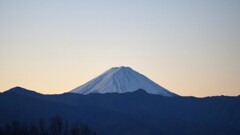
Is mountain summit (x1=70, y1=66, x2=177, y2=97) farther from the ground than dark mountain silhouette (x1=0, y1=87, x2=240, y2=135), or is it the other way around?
mountain summit (x1=70, y1=66, x2=177, y2=97)

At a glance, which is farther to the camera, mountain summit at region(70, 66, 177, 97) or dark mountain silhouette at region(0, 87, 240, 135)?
mountain summit at region(70, 66, 177, 97)

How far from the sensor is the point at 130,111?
119312 millimetres

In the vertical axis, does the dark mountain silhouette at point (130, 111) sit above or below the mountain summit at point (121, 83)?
below

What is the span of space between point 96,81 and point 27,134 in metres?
89.3

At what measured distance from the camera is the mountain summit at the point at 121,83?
A: 482 ft

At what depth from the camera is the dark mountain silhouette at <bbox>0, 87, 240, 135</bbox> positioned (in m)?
99.8

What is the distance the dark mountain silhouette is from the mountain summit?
17782 mm

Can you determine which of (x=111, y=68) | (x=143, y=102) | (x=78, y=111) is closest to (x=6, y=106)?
(x=78, y=111)

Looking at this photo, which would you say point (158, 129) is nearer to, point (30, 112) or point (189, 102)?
point (30, 112)

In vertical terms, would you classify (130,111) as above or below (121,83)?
below

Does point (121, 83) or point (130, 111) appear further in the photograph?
→ point (121, 83)

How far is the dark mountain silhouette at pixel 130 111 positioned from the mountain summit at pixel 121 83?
1778 cm

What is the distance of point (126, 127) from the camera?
9850 cm

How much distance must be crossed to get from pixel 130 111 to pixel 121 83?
102 ft
